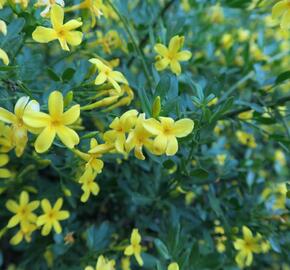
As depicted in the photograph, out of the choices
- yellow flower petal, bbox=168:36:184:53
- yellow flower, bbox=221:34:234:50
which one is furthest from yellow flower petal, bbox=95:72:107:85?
yellow flower, bbox=221:34:234:50

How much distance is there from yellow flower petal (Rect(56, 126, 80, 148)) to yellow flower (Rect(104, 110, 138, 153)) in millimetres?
74

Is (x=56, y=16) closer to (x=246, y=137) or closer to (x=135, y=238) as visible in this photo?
(x=135, y=238)

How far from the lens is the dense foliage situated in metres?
0.84

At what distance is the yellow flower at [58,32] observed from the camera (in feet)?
2.73

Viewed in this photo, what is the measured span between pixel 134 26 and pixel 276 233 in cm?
67

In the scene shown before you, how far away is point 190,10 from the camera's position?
5.31 feet

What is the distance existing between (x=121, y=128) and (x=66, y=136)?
0.32 ft

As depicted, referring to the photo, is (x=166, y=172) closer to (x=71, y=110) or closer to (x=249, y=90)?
(x=249, y=90)

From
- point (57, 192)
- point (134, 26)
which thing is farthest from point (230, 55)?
point (57, 192)

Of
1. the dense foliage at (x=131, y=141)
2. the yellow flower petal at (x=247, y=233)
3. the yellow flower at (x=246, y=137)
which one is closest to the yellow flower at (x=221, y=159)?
the dense foliage at (x=131, y=141)

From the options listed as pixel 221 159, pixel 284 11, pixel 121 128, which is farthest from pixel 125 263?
pixel 284 11

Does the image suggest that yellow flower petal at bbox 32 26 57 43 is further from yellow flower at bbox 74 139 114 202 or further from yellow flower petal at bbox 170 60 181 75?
yellow flower petal at bbox 170 60 181 75

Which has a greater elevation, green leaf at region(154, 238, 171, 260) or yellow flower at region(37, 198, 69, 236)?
yellow flower at region(37, 198, 69, 236)

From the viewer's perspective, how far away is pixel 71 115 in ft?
2.57
